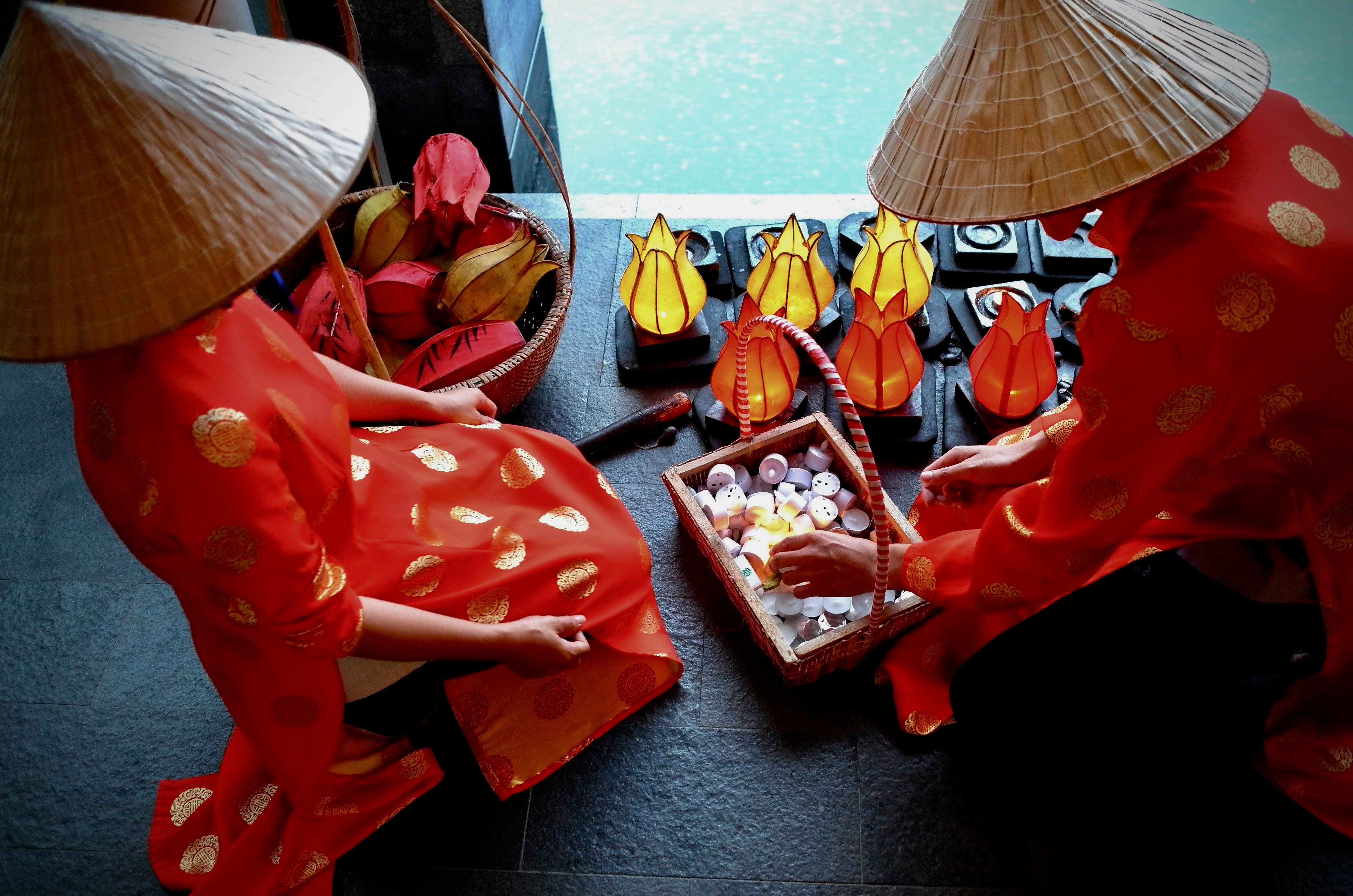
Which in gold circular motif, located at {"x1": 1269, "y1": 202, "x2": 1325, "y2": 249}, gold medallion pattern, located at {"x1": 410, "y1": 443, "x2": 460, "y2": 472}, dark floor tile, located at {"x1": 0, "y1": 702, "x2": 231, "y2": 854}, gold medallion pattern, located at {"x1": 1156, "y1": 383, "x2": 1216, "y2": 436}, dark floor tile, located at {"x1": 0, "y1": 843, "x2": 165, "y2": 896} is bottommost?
dark floor tile, located at {"x1": 0, "y1": 843, "x2": 165, "y2": 896}

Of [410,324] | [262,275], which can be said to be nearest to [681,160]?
[410,324]

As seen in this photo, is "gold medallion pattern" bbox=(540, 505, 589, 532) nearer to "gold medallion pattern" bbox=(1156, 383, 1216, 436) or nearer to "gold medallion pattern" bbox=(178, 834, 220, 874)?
"gold medallion pattern" bbox=(178, 834, 220, 874)

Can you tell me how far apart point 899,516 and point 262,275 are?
4.45 feet

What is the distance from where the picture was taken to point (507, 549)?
1.68 metres

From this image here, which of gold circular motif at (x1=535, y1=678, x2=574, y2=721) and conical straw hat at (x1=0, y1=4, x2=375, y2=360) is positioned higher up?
conical straw hat at (x1=0, y1=4, x2=375, y2=360)

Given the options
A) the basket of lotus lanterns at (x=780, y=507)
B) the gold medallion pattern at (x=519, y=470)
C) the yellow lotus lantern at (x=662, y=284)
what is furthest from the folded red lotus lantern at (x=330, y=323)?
the basket of lotus lanterns at (x=780, y=507)

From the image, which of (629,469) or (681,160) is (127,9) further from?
(681,160)

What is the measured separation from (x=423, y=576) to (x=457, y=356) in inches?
30.6

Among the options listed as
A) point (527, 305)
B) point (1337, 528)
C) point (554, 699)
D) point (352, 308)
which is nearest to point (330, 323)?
point (352, 308)

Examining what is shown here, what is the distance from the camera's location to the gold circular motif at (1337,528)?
1305 mm

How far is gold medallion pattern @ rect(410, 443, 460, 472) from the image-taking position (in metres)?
1.77

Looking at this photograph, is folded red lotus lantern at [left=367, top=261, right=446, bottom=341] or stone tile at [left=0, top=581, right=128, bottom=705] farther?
folded red lotus lantern at [left=367, top=261, right=446, bottom=341]

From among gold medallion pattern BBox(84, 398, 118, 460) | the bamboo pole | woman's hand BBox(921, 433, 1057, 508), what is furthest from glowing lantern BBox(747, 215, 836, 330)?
gold medallion pattern BBox(84, 398, 118, 460)

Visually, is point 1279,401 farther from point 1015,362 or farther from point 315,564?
point 315,564
